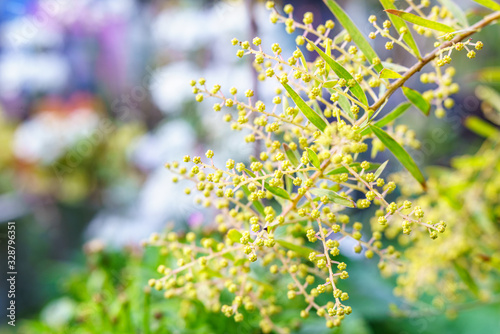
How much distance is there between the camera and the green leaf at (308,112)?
0.25 m

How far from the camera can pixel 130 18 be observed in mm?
1672

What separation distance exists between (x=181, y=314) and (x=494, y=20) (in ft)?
1.22

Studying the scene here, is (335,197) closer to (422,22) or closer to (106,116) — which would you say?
(422,22)

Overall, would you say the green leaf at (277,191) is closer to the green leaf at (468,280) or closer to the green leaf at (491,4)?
the green leaf at (491,4)

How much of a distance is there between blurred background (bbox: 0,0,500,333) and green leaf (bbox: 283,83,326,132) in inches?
28.5

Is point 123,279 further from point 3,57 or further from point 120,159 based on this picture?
point 3,57

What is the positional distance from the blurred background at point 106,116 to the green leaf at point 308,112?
72 cm

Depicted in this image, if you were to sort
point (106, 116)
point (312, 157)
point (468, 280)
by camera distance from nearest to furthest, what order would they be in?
1. point (312, 157)
2. point (468, 280)
3. point (106, 116)

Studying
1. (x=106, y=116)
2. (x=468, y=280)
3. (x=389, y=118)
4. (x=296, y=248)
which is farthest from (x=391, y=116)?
(x=106, y=116)

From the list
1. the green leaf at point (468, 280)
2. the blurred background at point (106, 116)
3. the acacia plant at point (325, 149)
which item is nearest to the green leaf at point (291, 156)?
the acacia plant at point (325, 149)

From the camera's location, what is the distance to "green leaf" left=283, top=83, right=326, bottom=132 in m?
0.25

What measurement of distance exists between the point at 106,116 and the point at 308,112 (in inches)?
56.6

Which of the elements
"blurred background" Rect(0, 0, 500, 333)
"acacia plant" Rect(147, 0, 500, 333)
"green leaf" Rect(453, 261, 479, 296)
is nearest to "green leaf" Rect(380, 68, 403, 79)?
"acacia plant" Rect(147, 0, 500, 333)

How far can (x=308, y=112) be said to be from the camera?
26cm
